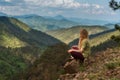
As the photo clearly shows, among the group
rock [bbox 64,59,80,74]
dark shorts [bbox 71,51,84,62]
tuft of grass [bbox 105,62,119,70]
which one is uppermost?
dark shorts [bbox 71,51,84,62]

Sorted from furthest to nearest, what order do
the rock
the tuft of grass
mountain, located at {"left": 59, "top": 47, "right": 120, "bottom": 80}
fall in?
the rock < the tuft of grass < mountain, located at {"left": 59, "top": 47, "right": 120, "bottom": 80}

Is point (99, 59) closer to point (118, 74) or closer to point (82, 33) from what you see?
point (82, 33)

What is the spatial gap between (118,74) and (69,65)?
471 cm

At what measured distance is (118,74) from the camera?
2111 centimetres

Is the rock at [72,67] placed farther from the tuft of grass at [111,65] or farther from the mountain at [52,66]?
the tuft of grass at [111,65]

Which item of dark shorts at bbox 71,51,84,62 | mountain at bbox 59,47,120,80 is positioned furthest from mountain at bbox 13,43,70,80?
mountain at bbox 59,47,120,80

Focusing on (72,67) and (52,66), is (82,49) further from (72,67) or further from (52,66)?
(52,66)

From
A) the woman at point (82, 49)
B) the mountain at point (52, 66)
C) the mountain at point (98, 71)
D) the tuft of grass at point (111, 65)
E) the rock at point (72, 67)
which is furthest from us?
the mountain at point (52, 66)

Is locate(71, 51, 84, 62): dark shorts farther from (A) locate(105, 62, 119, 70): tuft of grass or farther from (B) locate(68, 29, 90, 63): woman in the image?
(A) locate(105, 62, 119, 70): tuft of grass

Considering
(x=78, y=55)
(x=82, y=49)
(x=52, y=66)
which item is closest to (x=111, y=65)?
(x=78, y=55)

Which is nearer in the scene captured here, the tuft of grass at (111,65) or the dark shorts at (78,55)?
the tuft of grass at (111,65)

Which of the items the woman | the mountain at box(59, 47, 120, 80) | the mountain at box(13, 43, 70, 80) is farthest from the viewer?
the mountain at box(13, 43, 70, 80)

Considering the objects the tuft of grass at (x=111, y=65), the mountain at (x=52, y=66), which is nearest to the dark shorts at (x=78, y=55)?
the tuft of grass at (x=111, y=65)

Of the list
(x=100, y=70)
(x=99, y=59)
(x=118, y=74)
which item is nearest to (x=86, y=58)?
(x=99, y=59)
